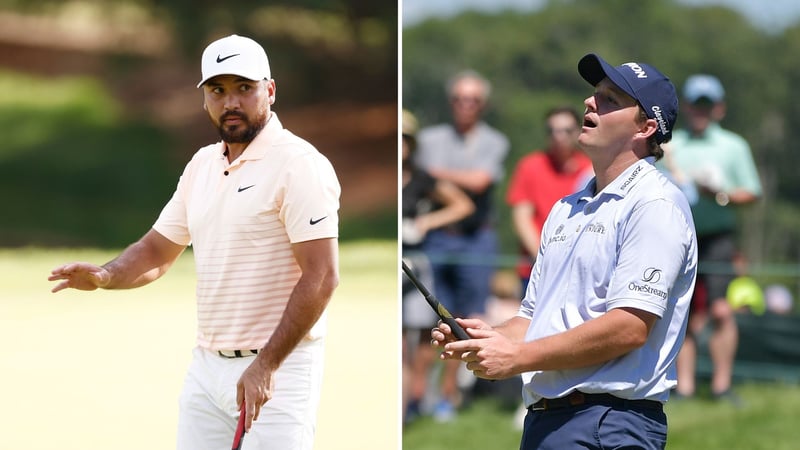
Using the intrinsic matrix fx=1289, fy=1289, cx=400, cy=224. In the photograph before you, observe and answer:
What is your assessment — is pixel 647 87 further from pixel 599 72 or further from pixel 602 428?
pixel 602 428

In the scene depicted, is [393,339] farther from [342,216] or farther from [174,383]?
[342,216]

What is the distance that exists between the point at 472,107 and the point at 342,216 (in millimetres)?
17156

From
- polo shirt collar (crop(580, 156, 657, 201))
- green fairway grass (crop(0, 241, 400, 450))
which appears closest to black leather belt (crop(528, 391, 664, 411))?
polo shirt collar (crop(580, 156, 657, 201))

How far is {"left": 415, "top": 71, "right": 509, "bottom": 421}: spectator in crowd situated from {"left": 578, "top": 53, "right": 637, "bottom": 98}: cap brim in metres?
5.71

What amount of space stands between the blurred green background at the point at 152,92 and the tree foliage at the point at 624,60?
5.48 m

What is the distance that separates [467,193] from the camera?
32.1ft

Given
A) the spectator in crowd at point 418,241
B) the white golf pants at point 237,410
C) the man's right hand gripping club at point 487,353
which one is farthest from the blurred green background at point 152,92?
the man's right hand gripping club at point 487,353

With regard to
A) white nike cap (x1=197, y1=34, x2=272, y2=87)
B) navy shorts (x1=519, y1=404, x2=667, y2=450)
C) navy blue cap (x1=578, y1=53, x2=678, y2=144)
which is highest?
white nike cap (x1=197, y1=34, x2=272, y2=87)

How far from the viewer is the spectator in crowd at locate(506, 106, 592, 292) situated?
358 inches

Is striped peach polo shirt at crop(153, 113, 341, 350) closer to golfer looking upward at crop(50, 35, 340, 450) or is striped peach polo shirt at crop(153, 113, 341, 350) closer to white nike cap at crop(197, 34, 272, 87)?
golfer looking upward at crop(50, 35, 340, 450)

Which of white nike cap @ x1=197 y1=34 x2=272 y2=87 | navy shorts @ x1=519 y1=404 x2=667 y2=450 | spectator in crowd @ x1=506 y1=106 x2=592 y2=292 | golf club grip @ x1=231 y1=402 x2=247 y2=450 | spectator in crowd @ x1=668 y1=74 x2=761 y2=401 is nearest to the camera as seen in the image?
navy shorts @ x1=519 y1=404 x2=667 y2=450

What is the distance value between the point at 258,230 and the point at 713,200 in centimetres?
568

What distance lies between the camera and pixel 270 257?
462cm

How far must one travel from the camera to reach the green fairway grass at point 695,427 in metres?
8.25
